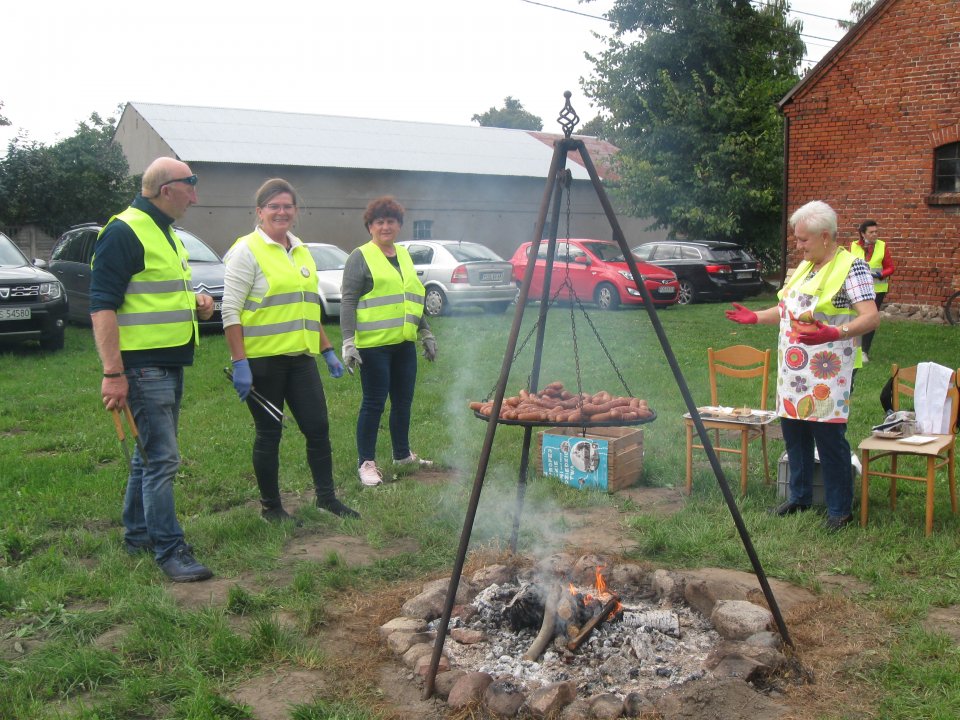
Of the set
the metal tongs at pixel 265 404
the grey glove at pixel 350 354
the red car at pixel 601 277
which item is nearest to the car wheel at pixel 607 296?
the red car at pixel 601 277

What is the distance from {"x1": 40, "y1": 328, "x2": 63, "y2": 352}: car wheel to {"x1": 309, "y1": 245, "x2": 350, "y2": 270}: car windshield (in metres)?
4.62

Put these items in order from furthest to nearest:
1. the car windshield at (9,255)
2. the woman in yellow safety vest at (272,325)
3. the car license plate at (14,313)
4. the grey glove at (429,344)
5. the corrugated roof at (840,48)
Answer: the corrugated roof at (840,48) < the car windshield at (9,255) < the car license plate at (14,313) < the grey glove at (429,344) < the woman in yellow safety vest at (272,325)

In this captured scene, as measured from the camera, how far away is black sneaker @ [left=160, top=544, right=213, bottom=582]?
453 centimetres

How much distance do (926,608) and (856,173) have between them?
12.6 metres

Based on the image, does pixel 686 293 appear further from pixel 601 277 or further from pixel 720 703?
pixel 720 703

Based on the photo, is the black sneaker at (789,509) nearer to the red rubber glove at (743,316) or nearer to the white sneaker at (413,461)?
the red rubber glove at (743,316)

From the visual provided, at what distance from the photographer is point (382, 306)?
609 cm

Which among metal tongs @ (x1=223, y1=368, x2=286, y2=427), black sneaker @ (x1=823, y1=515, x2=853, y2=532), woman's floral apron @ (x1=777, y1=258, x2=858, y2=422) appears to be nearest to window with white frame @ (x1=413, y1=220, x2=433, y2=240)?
metal tongs @ (x1=223, y1=368, x2=286, y2=427)

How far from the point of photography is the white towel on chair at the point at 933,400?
546 centimetres

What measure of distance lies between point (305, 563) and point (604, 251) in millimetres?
14036

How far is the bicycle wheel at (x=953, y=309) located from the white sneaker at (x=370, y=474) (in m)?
11.5

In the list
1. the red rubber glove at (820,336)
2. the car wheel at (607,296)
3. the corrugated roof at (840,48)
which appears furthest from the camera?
the car wheel at (607,296)

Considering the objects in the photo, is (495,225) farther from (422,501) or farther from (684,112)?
(422,501)

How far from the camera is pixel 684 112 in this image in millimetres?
22344
